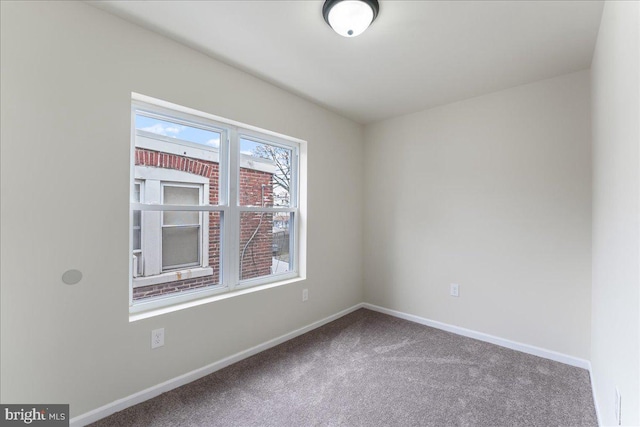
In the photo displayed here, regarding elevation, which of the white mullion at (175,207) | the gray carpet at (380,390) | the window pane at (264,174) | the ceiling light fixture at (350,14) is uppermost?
the ceiling light fixture at (350,14)

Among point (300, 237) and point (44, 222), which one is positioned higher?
point (44, 222)

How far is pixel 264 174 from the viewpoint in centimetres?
291

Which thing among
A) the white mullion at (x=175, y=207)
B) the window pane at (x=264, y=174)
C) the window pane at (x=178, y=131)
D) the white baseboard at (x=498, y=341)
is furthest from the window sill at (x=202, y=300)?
the white baseboard at (x=498, y=341)

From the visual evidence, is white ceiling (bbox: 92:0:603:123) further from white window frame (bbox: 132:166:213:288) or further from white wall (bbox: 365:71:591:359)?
white window frame (bbox: 132:166:213:288)

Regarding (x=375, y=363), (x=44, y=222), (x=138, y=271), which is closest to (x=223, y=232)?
(x=138, y=271)

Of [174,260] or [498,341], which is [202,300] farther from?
[498,341]

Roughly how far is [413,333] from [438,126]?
2.25 metres

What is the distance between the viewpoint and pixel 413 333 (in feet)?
9.98

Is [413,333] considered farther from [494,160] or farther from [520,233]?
[494,160]

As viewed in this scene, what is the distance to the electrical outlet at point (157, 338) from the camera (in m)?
1.97

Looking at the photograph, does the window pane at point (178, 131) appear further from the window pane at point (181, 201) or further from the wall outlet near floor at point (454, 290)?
the wall outlet near floor at point (454, 290)

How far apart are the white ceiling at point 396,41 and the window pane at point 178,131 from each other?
1.92 ft

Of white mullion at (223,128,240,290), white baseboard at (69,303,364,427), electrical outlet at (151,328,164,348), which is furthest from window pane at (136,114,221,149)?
white baseboard at (69,303,364,427)

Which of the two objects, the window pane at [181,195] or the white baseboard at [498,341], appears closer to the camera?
the window pane at [181,195]
